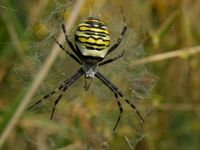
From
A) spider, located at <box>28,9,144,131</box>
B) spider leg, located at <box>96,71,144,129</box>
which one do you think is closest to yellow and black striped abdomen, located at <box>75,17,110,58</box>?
spider, located at <box>28,9,144,131</box>

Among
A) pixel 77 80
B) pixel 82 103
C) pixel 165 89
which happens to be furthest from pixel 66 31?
pixel 165 89

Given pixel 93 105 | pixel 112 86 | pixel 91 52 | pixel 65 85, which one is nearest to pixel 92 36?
pixel 91 52

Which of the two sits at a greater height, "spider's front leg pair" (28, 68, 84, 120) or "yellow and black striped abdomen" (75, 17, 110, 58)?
"yellow and black striped abdomen" (75, 17, 110, 58)

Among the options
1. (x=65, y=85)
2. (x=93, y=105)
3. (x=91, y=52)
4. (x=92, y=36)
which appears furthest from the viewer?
(x=93, y=105)

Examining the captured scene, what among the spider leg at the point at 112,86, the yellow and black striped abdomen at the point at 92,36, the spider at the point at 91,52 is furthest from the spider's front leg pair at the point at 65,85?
the yellow and black striped abdomen at the point at 92,36

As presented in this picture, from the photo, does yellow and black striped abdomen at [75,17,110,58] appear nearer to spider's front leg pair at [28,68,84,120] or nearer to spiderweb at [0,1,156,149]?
spiderweb at [0,1,156,149]

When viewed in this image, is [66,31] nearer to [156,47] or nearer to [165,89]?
[156,47]

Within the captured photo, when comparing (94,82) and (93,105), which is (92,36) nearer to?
(94,82)
